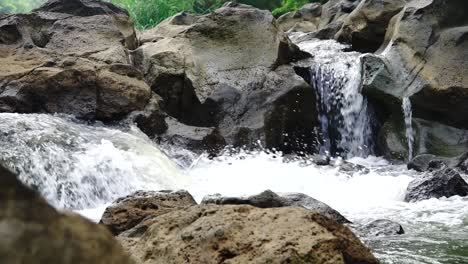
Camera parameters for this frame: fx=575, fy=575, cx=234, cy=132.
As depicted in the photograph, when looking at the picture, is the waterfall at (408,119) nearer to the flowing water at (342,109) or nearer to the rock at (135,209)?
the flowing water at (342,109)

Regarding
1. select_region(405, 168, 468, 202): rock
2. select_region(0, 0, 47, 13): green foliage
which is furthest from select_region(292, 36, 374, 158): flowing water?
select_region(0, 0, 47, 13): green foliage

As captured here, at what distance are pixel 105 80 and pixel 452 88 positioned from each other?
667 cm

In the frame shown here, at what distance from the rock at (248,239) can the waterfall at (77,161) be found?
414 cm

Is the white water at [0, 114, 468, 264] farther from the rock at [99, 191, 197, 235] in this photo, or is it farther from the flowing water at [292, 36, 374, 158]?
the flowing water at [292, 36, 374, 158]

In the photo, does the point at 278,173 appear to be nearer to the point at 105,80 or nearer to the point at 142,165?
the point at 142,165

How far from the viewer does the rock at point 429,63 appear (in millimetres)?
11516

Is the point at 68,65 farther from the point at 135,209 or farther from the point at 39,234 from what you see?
the point at 39,234

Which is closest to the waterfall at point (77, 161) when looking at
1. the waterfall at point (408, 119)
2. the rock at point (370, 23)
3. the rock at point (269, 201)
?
the rock at point (269, 201)

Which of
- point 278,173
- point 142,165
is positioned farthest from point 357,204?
point 142,165

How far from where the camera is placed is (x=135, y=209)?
4.50 meters

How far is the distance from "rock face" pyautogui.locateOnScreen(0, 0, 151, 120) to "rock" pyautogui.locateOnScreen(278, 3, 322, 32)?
8.80 meters

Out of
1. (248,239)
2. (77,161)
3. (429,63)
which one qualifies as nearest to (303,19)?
(429,63)

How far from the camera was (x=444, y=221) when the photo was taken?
589 centimetres

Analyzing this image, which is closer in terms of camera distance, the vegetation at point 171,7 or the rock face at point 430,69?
the rock face at point 430,69
